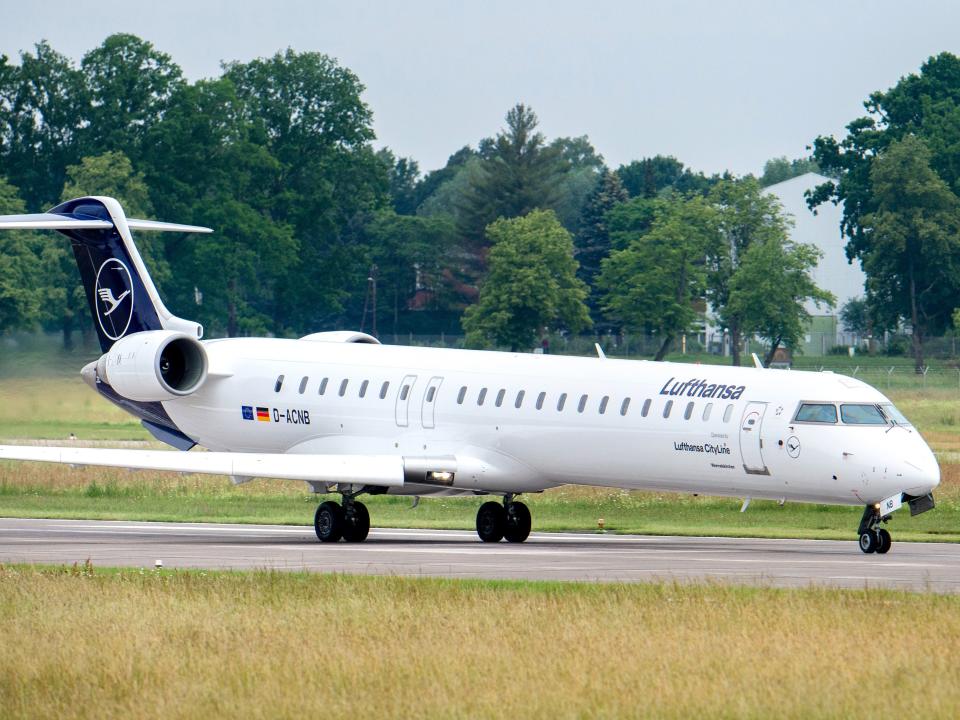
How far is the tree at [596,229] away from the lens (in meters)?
125

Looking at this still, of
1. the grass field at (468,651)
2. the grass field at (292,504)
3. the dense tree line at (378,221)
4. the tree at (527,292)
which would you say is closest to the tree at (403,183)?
the dense tree line at (378,221)

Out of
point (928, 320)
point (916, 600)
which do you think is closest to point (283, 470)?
point (916, 600)

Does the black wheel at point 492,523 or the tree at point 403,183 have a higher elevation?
the tree at point 403,183

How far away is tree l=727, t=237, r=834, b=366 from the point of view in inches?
3332

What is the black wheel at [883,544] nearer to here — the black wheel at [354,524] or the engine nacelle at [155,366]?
the black wheel at [354,524]

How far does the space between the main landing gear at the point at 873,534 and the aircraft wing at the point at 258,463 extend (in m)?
7.65

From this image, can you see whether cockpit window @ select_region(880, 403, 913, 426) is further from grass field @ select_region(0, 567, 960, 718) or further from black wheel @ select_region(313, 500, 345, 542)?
black wheel @ select_region(313, 500, 345, 542)

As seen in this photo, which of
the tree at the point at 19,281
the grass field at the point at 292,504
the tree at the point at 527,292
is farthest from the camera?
the tree at the point at 527,292

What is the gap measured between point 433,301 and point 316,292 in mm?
13799

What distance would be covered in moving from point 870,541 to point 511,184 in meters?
93.0

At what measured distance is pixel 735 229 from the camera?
92188 millimetres

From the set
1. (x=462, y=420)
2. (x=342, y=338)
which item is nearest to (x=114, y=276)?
(x=342, y=338)

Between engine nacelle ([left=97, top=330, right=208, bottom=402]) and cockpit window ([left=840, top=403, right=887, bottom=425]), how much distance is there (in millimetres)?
13066

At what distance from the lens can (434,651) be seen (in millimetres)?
16594
